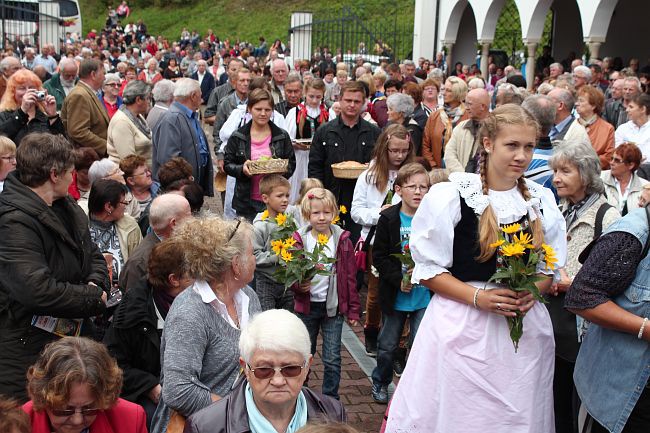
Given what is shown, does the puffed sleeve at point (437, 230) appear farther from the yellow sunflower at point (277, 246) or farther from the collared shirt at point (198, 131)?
the collared shirt at point (198, 131)

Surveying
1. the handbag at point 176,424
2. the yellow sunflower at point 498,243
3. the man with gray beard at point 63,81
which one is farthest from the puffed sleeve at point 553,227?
the man with gray beard at point 63,81

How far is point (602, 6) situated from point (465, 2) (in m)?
7.12

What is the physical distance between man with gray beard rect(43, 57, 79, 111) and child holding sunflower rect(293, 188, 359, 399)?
645 centimetres

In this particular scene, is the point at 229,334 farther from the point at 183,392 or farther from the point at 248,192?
the point at 248,192

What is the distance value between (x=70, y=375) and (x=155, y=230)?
1849mm

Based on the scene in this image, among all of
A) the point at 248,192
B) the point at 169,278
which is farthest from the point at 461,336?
the point at 248,192

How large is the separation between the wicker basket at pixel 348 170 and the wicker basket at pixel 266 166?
27.0 inches

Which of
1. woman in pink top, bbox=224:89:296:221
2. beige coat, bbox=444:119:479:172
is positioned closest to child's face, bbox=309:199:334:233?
woman in pink top, bbox=224:89:296:221

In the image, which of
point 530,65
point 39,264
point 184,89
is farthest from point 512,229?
point 530,65

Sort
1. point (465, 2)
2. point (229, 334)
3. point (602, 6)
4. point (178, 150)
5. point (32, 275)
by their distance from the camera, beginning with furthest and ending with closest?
point (465, 2), point (602, 6), point (178, 150), point (32, 275), point (229, 334)

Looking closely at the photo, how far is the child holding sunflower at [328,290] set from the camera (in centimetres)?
583

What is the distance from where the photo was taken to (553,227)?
3.93m

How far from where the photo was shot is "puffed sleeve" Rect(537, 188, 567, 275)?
391 centimetres

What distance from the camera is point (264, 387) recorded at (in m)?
2.94
